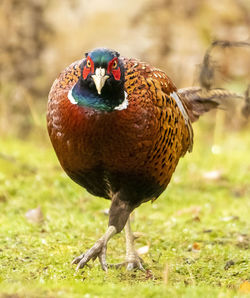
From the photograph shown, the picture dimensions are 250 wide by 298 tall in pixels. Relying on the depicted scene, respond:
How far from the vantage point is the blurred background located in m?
10.4

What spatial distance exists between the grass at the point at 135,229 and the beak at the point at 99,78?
4.11 ft

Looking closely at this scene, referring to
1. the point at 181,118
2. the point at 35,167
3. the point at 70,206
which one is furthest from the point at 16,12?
the point at 181,118

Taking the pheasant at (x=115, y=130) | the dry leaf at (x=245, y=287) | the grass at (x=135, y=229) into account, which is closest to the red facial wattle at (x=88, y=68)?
the pheasant at (x=115, y=130)

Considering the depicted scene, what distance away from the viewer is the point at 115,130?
3.83 m

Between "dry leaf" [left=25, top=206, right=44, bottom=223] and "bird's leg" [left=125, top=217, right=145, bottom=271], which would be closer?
"bird's leg" [left=125, top=217, right=145, bottom=271]

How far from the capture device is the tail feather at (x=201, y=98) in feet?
17.4

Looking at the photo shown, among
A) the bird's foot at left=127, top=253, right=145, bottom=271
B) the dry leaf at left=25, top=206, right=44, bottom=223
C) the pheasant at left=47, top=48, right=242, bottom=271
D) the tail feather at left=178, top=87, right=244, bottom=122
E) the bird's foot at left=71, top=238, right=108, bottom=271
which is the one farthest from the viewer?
the dry leaf at left=25, top=206, right=44, bottom=223

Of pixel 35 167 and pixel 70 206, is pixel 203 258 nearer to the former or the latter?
pixel 70 206

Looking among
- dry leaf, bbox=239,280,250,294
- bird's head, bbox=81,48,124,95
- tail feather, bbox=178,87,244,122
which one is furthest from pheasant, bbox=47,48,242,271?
dry leaf, bbox=239,280,250,294

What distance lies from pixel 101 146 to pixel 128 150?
0.64ft

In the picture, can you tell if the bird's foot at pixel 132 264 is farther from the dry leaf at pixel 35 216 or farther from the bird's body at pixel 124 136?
the dry leaf at pixel 35 216

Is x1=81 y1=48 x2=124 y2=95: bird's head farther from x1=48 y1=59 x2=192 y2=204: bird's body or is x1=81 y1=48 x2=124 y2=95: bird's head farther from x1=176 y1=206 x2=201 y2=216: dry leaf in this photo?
x1=176 y1=206 x2=201 y2=216: dry leaf

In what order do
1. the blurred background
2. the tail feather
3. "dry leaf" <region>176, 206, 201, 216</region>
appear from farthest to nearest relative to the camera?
the blurred background
"dry leaf" <region>176, 206, 201, 216</region>
the tail feather

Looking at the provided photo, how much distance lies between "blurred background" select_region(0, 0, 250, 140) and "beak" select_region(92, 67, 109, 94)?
664cm
